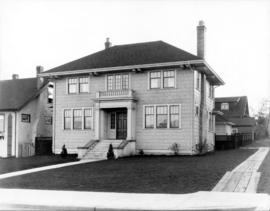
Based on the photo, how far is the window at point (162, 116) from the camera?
90.4 ft

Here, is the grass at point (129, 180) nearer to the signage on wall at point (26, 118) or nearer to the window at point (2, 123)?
the signage on wall at point (26, 118)

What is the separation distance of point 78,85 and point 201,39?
389 inches

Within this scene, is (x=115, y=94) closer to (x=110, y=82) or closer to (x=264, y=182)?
(x=110, y=82)

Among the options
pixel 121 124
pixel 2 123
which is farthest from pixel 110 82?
pixel 2 123

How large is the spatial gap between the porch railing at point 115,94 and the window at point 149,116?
1511 mm

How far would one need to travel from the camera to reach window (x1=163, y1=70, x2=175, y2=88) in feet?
90.5

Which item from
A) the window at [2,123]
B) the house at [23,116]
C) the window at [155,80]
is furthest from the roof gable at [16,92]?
the window at [155,80]

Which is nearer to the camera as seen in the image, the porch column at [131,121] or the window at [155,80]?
the porch column at [131,121]

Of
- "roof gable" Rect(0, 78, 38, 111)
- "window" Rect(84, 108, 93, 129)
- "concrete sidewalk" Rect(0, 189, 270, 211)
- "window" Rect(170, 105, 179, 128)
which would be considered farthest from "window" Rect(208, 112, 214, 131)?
"concrete sidewalk" Rect(0, 189, 270, 211)

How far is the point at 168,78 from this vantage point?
27.7 m

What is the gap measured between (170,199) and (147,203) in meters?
0.81

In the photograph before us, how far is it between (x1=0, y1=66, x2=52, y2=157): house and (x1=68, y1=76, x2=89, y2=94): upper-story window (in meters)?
4.53

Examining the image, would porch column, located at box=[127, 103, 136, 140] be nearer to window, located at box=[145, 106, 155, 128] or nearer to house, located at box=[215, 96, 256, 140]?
window, located at box=[145, 106, 155, 128]

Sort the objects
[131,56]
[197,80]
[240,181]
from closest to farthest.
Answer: [240,181], [197,80], [131,56]
